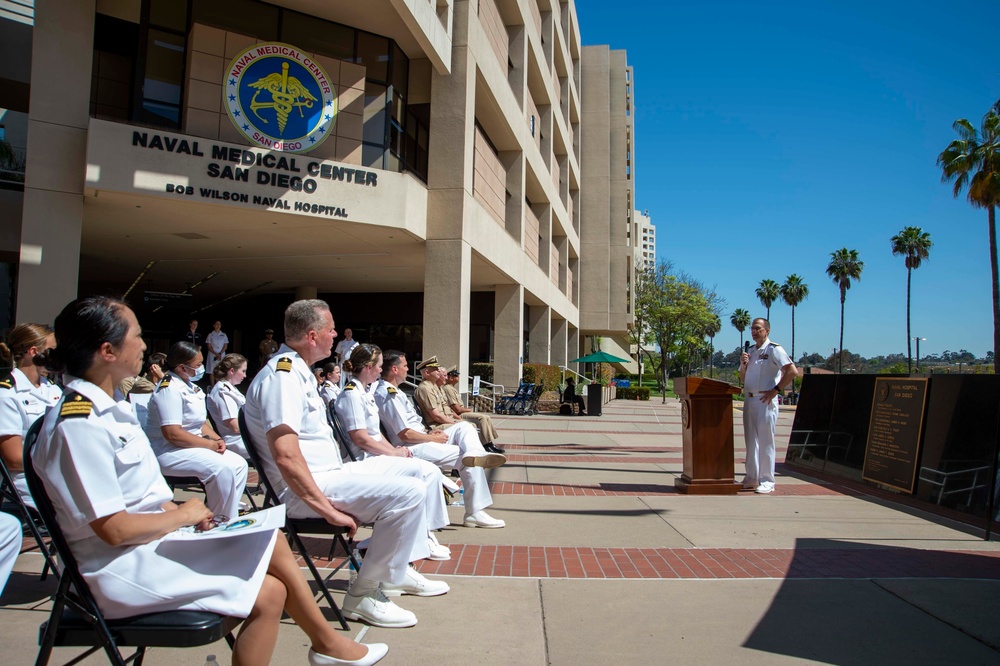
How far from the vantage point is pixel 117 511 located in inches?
86.9

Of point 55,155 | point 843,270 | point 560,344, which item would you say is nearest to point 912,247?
point 843,270

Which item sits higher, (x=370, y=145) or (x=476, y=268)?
(x=370, y=145)

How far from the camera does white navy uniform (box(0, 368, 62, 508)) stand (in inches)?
153

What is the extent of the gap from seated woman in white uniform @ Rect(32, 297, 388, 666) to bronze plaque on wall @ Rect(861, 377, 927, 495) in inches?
288

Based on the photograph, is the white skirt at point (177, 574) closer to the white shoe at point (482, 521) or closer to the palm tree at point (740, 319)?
the white shoe at point (482, 521)

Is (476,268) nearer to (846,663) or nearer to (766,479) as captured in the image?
(766,479)

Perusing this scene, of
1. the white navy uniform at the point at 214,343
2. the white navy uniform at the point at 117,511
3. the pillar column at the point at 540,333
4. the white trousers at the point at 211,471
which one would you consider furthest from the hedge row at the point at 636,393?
the white navy uniform at the point at 117,511

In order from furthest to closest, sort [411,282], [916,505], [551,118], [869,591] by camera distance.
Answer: [551,118]
[411,282]
[916,505]
[869,591]

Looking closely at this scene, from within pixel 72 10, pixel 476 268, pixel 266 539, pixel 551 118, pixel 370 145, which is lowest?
pixel 266 539

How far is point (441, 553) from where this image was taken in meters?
4.80

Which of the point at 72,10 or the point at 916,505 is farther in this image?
the point at 72,10

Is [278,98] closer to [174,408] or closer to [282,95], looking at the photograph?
[282,95]

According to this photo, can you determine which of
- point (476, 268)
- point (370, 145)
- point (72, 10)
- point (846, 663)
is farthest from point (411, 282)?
point (846, 663)

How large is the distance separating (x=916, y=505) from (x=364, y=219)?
12.0m
